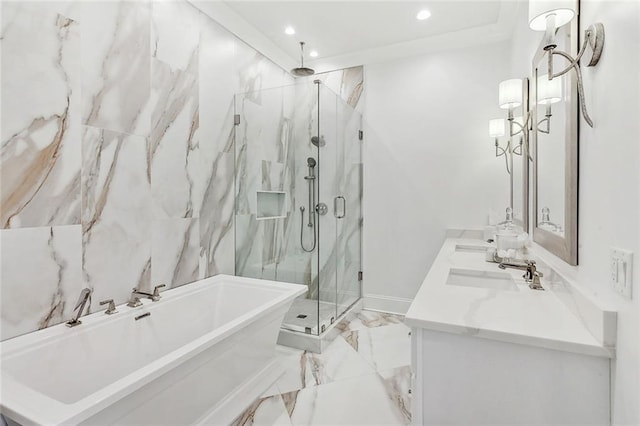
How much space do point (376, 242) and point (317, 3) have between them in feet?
7.68

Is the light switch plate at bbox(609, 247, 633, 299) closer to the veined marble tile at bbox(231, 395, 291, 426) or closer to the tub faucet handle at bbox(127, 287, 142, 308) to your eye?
the veined marble tile at bbox(231, 395, 291, 426)

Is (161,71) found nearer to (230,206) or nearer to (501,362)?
(230,206)

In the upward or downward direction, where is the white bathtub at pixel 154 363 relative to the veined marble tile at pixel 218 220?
downward

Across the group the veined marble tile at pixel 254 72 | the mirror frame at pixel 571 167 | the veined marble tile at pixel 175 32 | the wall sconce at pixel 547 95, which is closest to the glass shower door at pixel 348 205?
the veined marble tile at pixel 254 72

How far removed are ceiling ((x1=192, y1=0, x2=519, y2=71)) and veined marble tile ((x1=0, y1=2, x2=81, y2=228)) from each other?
1.25m

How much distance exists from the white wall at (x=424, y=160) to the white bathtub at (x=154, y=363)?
157 centimetres

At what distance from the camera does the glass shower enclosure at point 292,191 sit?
2.93 meters

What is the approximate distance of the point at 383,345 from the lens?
277cm

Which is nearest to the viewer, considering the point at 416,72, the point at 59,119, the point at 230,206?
the point at 59,119

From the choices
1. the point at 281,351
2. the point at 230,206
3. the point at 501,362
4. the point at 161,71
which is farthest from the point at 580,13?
the point at 281,351

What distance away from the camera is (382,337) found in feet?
9.59

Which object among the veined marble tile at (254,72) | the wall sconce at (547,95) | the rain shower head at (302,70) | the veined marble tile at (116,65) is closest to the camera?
the wall sconce at (547,95)

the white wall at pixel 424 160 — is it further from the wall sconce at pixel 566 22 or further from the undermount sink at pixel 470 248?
the wall sconce at pixel 566 22

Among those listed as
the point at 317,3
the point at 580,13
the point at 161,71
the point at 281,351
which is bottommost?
the point at 281,351
